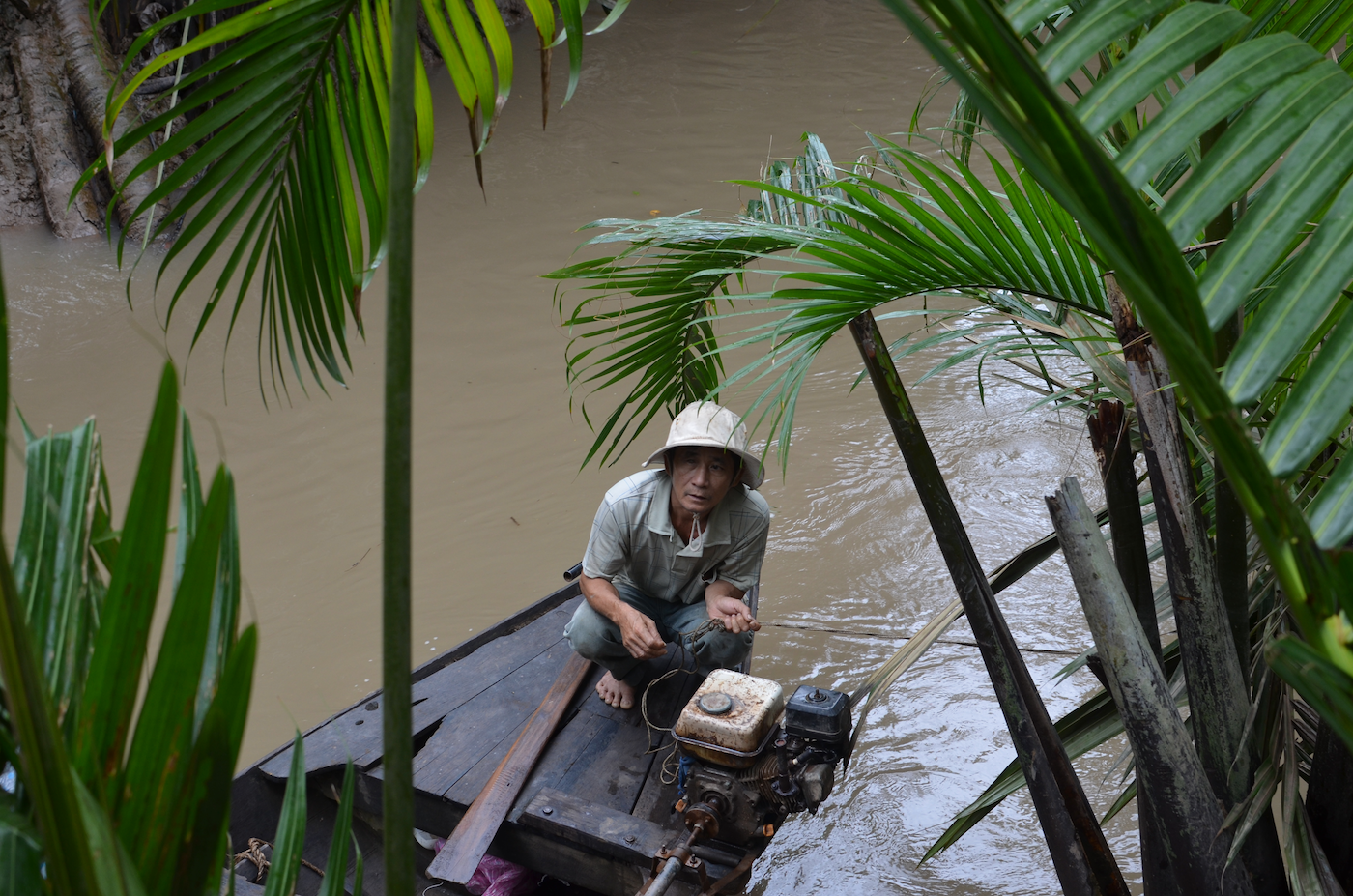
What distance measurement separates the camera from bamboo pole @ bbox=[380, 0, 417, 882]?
1.39 ft

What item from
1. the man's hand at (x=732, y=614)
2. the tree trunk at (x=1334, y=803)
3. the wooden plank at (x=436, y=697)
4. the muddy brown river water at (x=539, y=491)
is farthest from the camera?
the muddy brown river water at (x=539, y=491)

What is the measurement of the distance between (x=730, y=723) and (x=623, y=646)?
772mm

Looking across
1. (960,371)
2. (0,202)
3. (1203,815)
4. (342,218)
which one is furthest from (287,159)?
(0,202)

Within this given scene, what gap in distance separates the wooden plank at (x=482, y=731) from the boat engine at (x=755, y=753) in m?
0.72

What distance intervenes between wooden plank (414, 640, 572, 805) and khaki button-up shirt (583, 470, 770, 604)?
0.47m

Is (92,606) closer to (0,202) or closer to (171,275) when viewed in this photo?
(171,275)

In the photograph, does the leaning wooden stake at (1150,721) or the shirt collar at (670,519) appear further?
the shirt collar at (670,519)

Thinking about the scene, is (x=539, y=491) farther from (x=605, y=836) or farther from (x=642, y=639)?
(x=605, y=836)

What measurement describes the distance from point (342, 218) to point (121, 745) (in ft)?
2.89

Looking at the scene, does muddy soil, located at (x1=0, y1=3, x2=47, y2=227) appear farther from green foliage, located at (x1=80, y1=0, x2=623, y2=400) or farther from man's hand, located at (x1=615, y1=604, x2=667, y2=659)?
green foliage, located at (x1=80, y1=0, x2=623, y2=400)

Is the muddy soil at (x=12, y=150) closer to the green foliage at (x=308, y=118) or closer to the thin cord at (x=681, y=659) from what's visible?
the thin cord at (x=681, y=659)

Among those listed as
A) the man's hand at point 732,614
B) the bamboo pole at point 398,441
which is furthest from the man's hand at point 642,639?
the bamboo pole at point 398,441

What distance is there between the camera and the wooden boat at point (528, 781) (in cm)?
256

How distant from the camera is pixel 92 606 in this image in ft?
2.09
